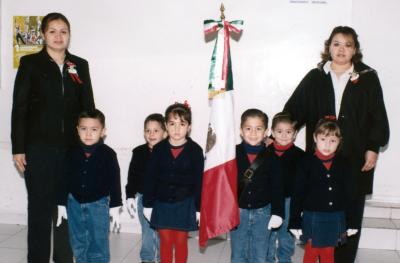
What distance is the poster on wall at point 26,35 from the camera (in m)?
4.03

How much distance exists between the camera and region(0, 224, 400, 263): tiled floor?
351 cm

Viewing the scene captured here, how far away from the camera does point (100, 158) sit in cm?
292

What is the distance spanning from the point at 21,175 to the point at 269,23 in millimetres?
2451

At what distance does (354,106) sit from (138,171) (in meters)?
1.45

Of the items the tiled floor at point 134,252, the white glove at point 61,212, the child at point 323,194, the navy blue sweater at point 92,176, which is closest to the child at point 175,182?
the navy blue sweater at point 92,176

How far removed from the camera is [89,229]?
2.92m

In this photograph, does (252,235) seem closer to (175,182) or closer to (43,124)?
(175,182)

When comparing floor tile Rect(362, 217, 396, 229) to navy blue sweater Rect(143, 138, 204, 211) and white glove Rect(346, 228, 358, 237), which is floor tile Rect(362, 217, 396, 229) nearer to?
white glove Rect(346, 228, 358, 237)

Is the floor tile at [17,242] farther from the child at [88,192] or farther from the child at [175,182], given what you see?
the child at [175,182]

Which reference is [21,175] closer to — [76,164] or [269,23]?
[76,164]

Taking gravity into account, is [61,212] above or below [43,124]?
below

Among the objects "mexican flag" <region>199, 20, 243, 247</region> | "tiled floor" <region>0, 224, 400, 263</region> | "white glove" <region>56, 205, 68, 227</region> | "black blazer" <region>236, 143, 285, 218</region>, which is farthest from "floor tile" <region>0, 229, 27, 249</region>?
"black blazer" <region>236, 143, 285, 218</region>

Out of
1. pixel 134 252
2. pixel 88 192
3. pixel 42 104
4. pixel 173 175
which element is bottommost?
pixel 134 252

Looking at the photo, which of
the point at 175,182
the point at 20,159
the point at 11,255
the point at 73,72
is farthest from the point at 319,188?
the point at 11,255
